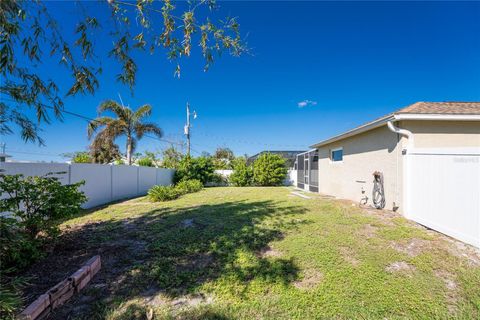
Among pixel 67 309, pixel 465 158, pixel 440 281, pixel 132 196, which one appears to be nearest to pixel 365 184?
pixel 465 158

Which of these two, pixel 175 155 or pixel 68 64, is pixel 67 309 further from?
pixel 175 155

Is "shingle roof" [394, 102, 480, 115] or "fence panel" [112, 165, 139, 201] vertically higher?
"shingle roof" [394, 102, 480, 115]

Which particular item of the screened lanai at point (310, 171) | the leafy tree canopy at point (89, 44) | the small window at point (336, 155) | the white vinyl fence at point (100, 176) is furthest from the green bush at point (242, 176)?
the leafy tree canopy at point (89, 44)

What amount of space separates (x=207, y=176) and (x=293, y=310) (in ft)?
53.4

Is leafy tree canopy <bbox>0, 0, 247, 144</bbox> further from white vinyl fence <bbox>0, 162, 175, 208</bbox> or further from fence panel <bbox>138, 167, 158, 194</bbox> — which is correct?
fence panel <bbox>138, 167, 158, 194</bbox>

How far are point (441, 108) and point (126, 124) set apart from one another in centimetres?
1555

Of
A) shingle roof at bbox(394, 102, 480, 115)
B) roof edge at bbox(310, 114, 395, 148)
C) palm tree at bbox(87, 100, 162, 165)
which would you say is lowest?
roof edge at bbox(310, 114, 395, 148)

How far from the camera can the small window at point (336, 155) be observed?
1026cm

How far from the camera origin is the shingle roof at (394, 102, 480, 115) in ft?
19.9

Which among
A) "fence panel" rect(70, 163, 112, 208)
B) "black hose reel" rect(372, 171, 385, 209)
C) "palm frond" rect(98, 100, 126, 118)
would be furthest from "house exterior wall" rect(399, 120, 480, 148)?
"palm frond" rect(98, 100, 126, 118)

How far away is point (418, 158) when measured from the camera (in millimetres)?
5406

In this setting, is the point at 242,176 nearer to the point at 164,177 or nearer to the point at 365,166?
the point at 164,177

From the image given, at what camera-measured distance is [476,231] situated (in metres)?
3.74

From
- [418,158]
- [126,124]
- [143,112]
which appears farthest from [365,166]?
[126,124]
